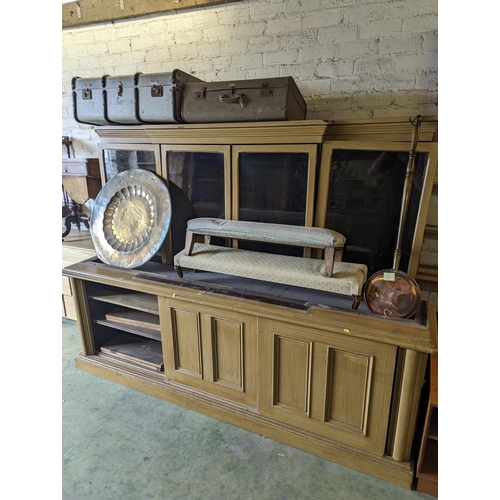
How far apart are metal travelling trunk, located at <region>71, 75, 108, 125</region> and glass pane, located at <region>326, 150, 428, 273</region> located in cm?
132

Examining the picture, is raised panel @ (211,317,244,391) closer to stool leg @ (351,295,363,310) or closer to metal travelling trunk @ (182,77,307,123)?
stool leg @ (351,295,363,310)

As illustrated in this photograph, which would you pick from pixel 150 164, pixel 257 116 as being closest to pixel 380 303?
pixel 257 116

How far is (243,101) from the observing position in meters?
1.50

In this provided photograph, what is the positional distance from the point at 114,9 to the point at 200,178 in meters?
1.40

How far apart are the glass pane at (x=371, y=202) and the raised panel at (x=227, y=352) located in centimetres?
65

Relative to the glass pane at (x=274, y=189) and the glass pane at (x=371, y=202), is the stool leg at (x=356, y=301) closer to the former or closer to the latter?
the glass pane at (x=371, y=202)

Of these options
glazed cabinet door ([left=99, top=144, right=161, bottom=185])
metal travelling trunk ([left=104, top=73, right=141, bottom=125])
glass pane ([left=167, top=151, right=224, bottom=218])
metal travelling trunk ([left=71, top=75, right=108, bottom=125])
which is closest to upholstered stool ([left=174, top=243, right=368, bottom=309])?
glass pane ([left=167, top=151, right=224, bottom=218])

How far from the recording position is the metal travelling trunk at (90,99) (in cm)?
179

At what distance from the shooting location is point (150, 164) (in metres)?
1.88

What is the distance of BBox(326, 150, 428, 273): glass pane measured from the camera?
1388mm

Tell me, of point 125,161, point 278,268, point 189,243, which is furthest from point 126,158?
point 278,268

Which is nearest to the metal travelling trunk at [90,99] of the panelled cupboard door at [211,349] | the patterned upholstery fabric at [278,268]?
the patterned upholstery fabric at [278,268]

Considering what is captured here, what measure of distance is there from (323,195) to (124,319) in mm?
1373
